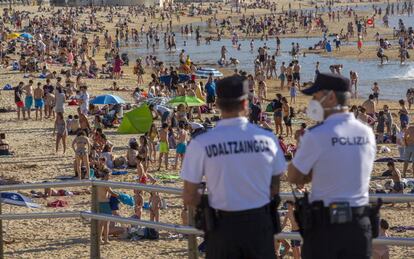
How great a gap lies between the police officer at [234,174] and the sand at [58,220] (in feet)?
19.0

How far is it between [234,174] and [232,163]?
5 cm

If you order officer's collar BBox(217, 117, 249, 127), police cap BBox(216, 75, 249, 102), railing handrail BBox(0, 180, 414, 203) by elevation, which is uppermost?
police cap BBox(216, 75, 249, 102)

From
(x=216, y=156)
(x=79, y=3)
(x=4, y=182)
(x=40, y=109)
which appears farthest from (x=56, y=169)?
(x=79, y=3)

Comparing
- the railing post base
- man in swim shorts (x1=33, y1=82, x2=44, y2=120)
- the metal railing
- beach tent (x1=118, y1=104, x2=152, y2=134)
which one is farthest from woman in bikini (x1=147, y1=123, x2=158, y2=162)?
the railing post base

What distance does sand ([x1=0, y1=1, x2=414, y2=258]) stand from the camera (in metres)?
11.2

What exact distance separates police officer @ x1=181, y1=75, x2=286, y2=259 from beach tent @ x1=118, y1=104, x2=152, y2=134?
1764 cm

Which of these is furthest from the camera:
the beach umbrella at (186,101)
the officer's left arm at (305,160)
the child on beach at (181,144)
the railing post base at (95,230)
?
the beach umbrella at (186,101)

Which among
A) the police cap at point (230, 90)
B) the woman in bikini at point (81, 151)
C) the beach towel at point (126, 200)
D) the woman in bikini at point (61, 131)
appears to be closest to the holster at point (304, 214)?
the police cap at point (230, 90)

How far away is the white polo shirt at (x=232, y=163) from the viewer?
418 cm

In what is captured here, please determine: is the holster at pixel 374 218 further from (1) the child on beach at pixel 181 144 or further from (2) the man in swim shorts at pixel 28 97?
(2) the man in swim shorts at pixel 28 97

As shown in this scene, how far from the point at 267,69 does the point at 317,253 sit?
37974 millimetres

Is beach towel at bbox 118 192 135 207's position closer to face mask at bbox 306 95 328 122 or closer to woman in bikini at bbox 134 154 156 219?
woman in bikini at bbox 134 154 156 219

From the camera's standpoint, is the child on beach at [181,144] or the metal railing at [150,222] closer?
the metal railing at [150,222]

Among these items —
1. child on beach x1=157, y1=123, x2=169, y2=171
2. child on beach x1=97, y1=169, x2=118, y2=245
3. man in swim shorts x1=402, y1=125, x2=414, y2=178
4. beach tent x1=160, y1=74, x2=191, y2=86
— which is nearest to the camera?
child on beach x1=97, y1=169, x2=118, y2=245
